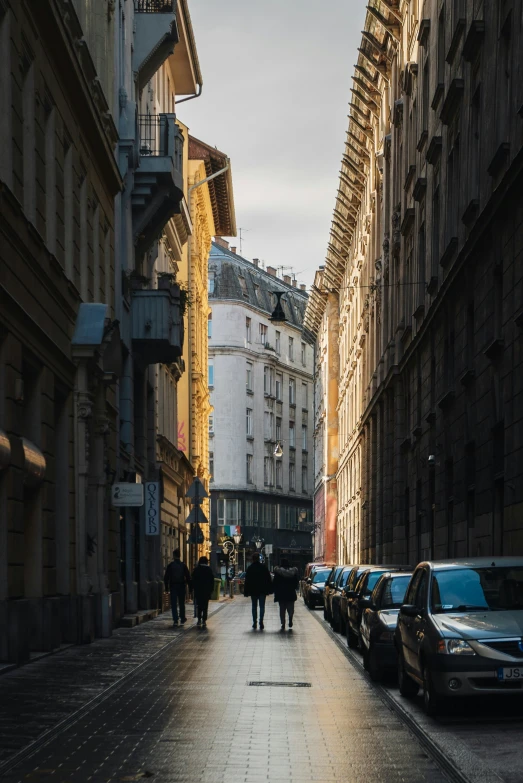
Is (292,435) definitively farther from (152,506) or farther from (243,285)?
(152,506)

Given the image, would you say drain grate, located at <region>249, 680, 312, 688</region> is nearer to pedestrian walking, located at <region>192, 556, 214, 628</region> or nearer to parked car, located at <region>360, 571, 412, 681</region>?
parked car, located at <region>360, 571, 412, 681</region>

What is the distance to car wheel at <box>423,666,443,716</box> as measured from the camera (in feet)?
42.4

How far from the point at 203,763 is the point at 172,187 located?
1094 inches

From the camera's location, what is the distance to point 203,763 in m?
10.1

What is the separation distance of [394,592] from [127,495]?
967cm

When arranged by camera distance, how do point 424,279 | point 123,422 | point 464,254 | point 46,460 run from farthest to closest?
1. point 424,279
2. point 123,422
3. point 464,254
4. point 46,460

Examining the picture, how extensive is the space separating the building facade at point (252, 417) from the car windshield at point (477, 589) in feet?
302

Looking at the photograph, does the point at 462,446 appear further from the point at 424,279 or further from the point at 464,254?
the point at 424,279

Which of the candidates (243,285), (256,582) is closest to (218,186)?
(256,582)

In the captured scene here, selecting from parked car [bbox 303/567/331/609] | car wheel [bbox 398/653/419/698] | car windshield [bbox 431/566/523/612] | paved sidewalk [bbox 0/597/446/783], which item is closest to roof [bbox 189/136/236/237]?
parked car [bbox 303/567/331/609]

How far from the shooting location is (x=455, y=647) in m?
12.8

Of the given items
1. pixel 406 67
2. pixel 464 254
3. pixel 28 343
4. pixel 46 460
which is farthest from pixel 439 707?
pixel 406 67

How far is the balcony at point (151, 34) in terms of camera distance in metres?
37.8

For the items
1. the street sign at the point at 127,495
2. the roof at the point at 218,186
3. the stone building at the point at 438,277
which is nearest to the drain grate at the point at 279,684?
the stone building at the point at 438,277
